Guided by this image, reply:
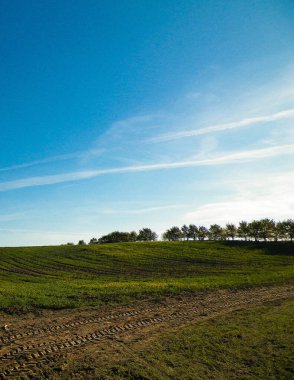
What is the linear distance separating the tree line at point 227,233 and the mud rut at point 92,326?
85.7 metres

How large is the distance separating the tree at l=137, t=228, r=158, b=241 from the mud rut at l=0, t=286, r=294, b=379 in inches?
6088

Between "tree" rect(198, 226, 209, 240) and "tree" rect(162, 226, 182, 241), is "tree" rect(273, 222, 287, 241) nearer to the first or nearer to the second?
"tree" rect(198, 226, 209, 240)

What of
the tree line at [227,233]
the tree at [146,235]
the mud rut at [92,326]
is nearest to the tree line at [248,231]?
the tree line at [227,233]

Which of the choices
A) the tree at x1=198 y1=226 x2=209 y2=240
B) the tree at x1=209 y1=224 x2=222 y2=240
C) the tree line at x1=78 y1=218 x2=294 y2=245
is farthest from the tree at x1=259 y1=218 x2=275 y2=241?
the tree at x1=198 y1=226 x2=209 y2=240

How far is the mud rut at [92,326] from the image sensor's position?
37.2ft

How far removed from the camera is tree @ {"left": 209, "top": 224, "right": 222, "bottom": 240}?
5335 inches

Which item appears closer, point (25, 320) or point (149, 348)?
point (149, 348)

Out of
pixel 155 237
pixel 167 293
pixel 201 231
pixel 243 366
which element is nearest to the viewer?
pixel 243 366

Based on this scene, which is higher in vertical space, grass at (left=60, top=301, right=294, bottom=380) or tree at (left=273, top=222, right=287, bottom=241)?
tree at (left=273, top=222, right=287, bottom=241)

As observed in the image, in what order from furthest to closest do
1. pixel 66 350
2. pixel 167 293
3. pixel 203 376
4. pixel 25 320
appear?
pixel 167 293 → pixel 25 320 → pixel 66 350 → pixel 203 376

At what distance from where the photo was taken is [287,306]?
739 inches

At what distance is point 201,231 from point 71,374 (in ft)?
478

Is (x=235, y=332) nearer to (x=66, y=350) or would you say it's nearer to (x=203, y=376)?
(x=203, y=376)

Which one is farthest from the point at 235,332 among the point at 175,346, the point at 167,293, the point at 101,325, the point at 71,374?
the point at 167,293
